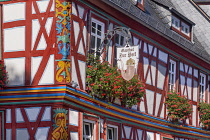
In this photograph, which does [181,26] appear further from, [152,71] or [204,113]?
[152,71]

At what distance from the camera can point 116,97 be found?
21.2 m

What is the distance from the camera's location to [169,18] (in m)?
28.3

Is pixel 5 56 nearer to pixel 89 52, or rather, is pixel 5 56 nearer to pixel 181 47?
pixel 89 52

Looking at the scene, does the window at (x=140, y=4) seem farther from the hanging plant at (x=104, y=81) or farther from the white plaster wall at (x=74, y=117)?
the white plaster wall at (x=74, y=117)

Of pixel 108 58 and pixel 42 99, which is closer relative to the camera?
pixel 42 99

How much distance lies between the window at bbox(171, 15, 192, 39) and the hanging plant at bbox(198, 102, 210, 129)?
3.02 m

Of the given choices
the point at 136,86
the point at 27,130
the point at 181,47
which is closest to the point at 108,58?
the point at 136,86

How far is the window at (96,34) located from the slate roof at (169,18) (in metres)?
0.73

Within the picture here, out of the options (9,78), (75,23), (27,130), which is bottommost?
(27,130)

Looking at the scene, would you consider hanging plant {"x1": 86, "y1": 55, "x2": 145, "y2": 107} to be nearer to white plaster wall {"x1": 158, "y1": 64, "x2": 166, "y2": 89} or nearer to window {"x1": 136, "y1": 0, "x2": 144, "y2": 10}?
window {"x1": 136, "y1": 0, "x2": 144, "y2": 10}

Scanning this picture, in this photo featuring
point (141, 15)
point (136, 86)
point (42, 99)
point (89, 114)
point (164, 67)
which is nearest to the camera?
point (42, 99)

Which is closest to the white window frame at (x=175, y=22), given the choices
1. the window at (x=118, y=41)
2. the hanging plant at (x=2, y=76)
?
the window at (x=118, y=41)

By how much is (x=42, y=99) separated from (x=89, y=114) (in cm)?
189

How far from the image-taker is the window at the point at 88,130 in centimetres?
1995
